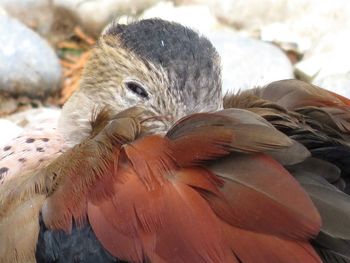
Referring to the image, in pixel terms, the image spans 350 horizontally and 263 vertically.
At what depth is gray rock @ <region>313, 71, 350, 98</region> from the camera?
14.9ft

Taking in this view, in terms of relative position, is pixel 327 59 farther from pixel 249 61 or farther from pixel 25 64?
pixel 25 64

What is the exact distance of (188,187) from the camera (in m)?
2.68

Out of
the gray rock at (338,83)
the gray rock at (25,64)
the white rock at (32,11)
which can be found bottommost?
the gray rock at (25,64)

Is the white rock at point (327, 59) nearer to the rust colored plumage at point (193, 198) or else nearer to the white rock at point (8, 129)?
the white rock at point (8, 129)

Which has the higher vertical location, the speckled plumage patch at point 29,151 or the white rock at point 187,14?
the white rock at point 187,14

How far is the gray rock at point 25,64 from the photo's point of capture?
17.4ft

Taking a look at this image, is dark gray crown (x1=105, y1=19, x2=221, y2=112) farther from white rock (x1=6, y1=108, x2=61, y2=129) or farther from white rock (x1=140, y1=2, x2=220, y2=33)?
white rock (x1=140, y1=2, x2=220, y2=33)

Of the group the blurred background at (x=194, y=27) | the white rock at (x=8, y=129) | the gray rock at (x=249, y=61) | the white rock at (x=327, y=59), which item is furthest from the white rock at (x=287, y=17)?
the white rock at (x=8, y=129)

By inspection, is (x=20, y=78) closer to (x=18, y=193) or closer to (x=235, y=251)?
(x=18, y=193)

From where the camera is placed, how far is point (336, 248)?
8.60ft

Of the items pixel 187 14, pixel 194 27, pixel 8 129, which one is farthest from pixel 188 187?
pixel 187 14

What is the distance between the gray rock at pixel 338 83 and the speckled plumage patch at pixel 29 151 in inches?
61.2

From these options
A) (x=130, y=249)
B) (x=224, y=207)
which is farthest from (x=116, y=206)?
(x=224, y=207)

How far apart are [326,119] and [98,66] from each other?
2.79 ft
